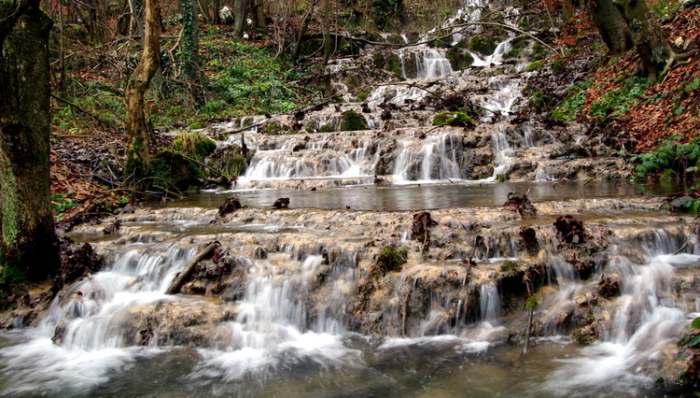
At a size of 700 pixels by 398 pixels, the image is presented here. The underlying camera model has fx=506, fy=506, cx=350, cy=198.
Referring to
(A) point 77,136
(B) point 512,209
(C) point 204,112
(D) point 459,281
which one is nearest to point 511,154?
(B) point 512,209

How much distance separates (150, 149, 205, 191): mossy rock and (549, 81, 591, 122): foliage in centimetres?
899

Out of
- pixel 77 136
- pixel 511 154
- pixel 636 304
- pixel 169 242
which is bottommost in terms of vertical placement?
pixel 636 304

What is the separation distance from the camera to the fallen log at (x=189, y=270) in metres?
5.16

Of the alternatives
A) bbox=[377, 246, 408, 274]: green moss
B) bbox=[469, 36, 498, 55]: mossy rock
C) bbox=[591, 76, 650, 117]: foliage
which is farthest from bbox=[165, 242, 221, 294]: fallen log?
bbox=[469, 36, 498, 55]: mossy rock

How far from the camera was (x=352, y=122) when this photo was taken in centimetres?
1518

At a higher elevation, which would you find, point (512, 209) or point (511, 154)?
point (511, 154)

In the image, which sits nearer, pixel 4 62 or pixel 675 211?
pixel 4 62

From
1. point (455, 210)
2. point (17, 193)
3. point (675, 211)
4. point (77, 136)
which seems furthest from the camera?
point (77, 136)

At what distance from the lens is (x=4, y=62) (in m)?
4.66

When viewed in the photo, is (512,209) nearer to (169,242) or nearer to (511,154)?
(169,242)

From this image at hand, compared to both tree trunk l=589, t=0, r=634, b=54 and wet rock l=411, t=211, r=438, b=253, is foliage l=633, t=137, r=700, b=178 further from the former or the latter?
tree trunk l=589, t=0, r=634, b=54

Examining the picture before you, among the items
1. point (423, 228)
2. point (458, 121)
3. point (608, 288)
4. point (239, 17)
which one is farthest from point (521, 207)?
point (239, 17)

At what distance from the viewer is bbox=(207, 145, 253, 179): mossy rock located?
12883mm

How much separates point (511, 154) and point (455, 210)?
5.51 metres
